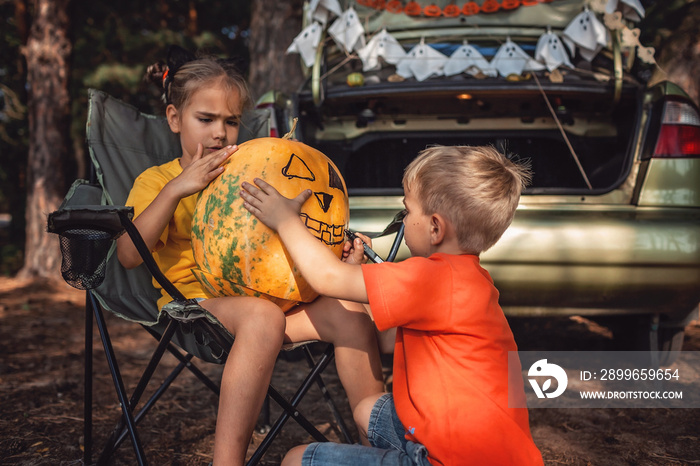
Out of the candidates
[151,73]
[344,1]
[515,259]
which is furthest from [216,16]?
[515,259]

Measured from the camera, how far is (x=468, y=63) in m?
2.94

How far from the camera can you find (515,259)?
2314 millimetres

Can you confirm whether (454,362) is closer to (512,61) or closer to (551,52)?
(512,61)

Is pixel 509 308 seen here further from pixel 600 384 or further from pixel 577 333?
pixel 577 333

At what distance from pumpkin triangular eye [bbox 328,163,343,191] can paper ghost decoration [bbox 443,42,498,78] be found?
60.9 inches

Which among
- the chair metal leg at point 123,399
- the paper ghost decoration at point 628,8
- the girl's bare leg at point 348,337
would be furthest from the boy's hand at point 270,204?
the paper ghost decoration at point 628,8

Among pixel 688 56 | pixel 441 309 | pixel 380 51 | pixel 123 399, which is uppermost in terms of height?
pixel 688 56

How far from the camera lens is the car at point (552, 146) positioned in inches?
90.3

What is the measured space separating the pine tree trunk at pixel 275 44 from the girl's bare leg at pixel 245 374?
14.0 ft

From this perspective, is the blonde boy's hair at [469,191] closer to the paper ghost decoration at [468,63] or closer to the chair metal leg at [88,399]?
the chair metal leg at [88,399]

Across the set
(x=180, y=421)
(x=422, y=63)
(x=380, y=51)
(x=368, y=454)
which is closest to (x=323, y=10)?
(x=380, y=51)

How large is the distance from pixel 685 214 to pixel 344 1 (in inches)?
95.0

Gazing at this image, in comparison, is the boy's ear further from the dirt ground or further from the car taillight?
the car taillight

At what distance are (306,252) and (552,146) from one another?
8.73 ft
